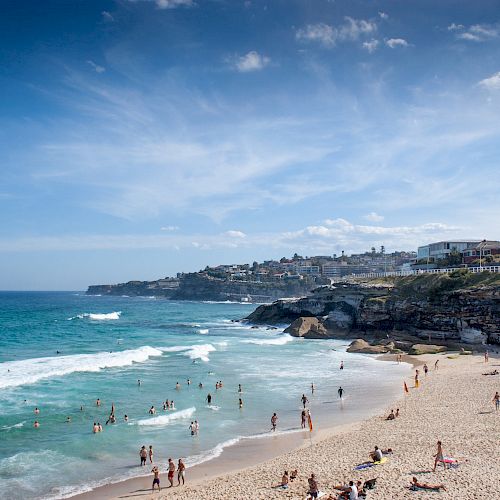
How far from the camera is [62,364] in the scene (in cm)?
4144

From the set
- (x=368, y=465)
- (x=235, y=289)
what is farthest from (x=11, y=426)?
(x=235, y=289)

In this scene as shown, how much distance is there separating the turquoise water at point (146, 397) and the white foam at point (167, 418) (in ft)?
0.18

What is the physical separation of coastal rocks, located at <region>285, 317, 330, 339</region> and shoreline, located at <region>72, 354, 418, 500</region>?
3368 cm

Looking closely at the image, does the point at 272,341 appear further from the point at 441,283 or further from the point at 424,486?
the point at 424,486

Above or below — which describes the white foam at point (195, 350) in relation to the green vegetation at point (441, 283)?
below

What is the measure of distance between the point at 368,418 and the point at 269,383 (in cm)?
1027

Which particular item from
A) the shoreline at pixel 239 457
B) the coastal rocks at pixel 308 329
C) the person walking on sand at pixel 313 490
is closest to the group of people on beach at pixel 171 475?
the shoreline at pixel 239 457

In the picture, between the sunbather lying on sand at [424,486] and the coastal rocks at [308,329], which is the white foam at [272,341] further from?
the sunbather lying on sand at [424,486]

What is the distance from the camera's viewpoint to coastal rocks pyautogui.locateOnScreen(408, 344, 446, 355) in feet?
145

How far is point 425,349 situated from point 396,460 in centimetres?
2951

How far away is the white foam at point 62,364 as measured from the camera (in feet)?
116

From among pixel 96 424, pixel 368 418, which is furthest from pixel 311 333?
pixel 96 424

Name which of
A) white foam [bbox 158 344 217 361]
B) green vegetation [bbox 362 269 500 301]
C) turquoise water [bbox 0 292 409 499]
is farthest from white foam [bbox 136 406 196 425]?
green vegetation [bbox 362 269 500 301]

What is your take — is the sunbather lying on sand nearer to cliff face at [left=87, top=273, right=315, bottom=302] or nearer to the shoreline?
the shoreline
